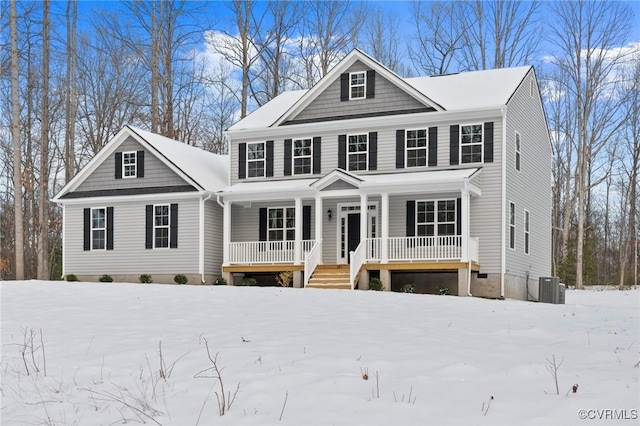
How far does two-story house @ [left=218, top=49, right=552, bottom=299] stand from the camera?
2200cm

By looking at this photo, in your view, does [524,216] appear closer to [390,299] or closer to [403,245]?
[403,245]

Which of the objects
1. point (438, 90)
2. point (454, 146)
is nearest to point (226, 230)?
point (454, 146)

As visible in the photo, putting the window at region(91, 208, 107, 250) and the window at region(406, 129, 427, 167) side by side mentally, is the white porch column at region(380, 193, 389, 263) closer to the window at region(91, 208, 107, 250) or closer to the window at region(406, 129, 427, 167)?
the window at region(406, 129, 427, 167)

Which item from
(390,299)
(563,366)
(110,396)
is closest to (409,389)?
(563,366)

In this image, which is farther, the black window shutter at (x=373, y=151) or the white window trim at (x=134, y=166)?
the white window trim at (x=134, y=166)

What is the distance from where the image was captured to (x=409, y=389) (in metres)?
7.18

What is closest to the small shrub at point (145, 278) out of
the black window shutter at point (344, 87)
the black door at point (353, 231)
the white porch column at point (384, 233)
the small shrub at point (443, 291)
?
the black door at point (353, 231)

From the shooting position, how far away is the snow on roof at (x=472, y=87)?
22828mm

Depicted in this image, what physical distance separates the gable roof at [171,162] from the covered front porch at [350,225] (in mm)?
1194

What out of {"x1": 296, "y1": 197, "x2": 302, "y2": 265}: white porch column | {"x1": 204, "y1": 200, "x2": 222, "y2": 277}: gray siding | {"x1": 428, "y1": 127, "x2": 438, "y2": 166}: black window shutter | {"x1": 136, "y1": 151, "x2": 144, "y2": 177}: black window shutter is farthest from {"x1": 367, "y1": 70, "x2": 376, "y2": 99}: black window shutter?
{"x1": 136, "y1": 151, "x2": 144, "y2": 177}: black window shutter

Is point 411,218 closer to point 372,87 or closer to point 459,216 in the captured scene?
point 459,216

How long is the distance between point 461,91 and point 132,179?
37.1 feet

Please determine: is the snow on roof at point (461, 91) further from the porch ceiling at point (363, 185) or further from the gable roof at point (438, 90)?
the porch ceiling at point (363, 185)

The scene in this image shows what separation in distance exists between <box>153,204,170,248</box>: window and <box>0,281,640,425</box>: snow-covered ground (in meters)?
12.1
